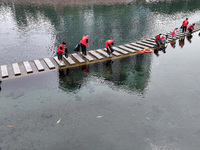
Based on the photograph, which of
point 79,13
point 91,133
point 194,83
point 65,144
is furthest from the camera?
point 79,13

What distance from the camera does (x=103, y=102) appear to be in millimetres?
10453

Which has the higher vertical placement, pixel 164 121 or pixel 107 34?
pixel 107 34

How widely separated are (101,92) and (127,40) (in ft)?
40.6

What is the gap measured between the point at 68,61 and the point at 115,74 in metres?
4.84

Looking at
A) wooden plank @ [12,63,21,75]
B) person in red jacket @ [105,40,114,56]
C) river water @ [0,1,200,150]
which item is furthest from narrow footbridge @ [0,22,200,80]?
river water @ [0,1,200,150]

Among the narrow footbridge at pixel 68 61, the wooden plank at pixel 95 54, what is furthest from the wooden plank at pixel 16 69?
the wooden plank at pixel 95 54

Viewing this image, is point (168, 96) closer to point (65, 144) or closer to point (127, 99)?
point (127, 99)

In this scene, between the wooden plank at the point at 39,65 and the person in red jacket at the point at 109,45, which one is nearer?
the wooden plank at the point at 39,65

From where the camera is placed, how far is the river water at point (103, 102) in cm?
797

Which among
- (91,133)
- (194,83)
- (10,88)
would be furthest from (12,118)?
(194,83)

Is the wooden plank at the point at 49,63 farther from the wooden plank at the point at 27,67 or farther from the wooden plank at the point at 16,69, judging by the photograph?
the wooden plank at the point at 16,69

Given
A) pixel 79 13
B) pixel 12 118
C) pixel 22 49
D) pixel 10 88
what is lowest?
pixel 12 118

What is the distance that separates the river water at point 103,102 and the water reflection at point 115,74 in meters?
0.07

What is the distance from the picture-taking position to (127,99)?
35.2ft
